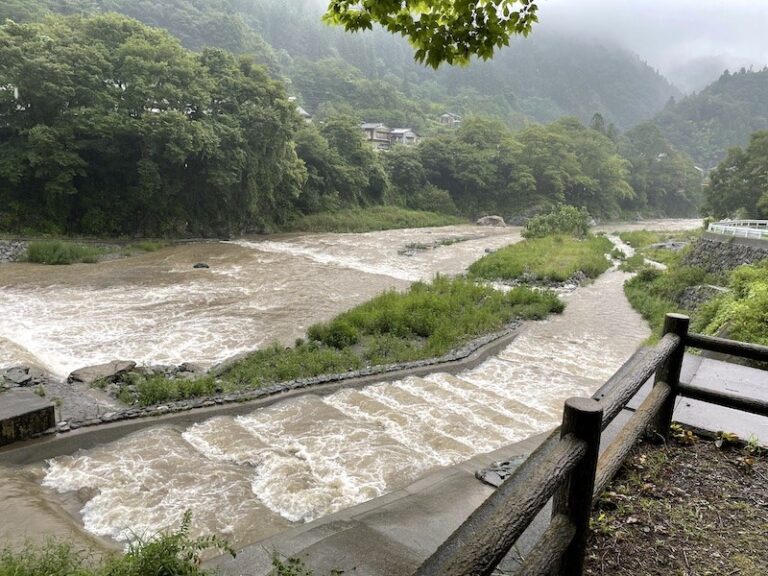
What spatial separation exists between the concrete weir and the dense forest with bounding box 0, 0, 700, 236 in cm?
2105

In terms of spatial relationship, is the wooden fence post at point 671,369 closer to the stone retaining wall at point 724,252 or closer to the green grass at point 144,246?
the stone retaining wall at point 724,252

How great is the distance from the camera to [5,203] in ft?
76.9

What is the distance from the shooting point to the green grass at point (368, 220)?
37219 millimetres

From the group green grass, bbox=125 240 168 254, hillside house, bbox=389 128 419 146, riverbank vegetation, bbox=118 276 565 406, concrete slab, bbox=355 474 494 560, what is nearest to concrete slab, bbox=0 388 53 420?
riverbank vegetation, bbox=118 276 565 406

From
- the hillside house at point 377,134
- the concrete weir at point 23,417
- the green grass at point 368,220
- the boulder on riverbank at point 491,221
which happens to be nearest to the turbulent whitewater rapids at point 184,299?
the concrete weir at point 23,417

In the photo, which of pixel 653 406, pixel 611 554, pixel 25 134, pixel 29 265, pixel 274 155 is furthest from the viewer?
pixel 274 155

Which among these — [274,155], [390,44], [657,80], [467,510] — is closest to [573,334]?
[467,510]

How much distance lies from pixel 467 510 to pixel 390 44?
133m

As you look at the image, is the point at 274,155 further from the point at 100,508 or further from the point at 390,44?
the point at 390,44

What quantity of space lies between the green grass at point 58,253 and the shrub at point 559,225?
83.8ft

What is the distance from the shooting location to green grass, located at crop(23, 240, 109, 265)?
781 inches

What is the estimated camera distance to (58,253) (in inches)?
793

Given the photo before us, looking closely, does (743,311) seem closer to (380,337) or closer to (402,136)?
(380,337)

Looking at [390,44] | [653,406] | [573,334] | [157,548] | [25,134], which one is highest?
[390,44]
